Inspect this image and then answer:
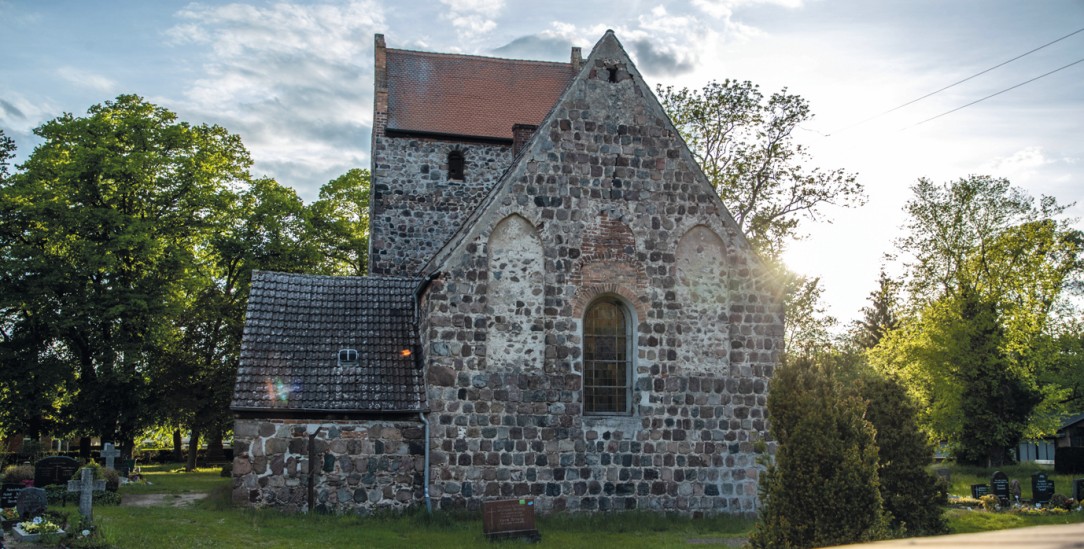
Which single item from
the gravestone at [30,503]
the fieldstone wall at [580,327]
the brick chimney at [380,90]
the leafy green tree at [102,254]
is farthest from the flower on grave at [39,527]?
the leafy green tree at [102,254]

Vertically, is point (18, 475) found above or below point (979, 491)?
above

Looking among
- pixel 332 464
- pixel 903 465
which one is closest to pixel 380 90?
pixel 332 464

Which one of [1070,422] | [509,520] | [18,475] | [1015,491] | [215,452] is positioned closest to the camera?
[509,520]

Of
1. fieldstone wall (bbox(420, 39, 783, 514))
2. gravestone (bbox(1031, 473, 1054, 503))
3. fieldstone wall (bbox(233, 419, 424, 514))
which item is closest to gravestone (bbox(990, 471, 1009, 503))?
gravestone (bbox(1031, 473, 1054, 503))

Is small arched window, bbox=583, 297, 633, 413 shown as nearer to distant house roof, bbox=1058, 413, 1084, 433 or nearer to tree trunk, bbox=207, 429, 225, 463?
tree trunk, bbox=207, 429, 225, 463

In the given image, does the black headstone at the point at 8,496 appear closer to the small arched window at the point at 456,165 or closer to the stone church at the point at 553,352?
the stone church at the point at 553,352

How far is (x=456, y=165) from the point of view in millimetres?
26094

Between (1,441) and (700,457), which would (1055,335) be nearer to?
(700,457)

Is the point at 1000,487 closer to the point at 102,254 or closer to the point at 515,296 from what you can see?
the point at 515,296

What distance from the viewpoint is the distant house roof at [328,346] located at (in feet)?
53.9

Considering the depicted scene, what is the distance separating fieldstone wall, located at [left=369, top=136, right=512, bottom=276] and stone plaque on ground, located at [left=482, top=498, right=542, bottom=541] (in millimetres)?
12057

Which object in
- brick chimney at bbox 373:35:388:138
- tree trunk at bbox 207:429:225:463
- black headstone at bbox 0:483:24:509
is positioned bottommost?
tree trunk at bbox 207:429:225:463

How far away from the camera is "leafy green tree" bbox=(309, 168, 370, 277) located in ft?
128

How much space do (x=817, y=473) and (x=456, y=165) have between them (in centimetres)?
1694
